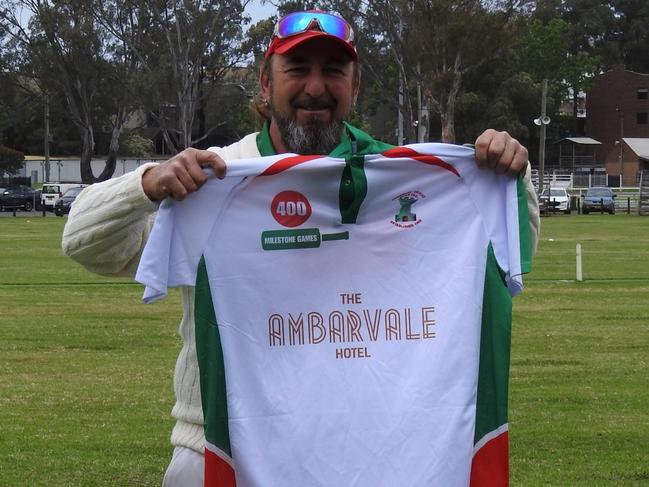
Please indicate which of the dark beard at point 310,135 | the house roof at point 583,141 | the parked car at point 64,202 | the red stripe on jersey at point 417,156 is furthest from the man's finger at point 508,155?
the house roof at point 583,141

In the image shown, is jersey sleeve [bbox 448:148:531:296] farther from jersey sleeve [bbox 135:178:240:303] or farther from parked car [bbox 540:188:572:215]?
parked car [bbox 540:188:572:215]

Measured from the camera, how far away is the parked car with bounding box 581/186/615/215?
65.4 m

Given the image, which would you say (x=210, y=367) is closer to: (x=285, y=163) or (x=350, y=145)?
(x=285, y=163)

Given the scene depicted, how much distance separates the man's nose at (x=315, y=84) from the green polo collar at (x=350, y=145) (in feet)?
0.52

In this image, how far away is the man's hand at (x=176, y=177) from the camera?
3.72 m

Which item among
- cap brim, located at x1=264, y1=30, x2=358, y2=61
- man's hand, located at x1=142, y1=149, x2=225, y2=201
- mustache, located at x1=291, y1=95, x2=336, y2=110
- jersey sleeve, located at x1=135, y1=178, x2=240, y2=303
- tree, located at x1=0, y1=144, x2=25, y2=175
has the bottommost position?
jersey sleeve, located at x1=135, y1=178, x2=240, y2=303

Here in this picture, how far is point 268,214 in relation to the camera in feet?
12.9

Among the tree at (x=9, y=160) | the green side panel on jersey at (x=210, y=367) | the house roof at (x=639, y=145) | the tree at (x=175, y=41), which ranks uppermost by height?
the tree at (x=175, y=41)

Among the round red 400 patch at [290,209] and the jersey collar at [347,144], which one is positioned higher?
the jersey collar at [347,144]

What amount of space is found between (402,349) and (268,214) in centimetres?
57

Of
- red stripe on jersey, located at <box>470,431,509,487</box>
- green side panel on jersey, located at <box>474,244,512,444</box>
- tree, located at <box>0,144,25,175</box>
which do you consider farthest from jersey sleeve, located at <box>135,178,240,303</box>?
tree, located at <box>0,144,25,175</box>

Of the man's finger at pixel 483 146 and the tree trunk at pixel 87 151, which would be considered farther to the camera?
the tree trunk at pixel 87 151

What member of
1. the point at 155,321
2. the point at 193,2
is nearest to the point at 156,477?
the point at 155,321

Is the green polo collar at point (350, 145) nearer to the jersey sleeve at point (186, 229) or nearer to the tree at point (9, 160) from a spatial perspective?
the jersey sleeve at point (186, 229)
